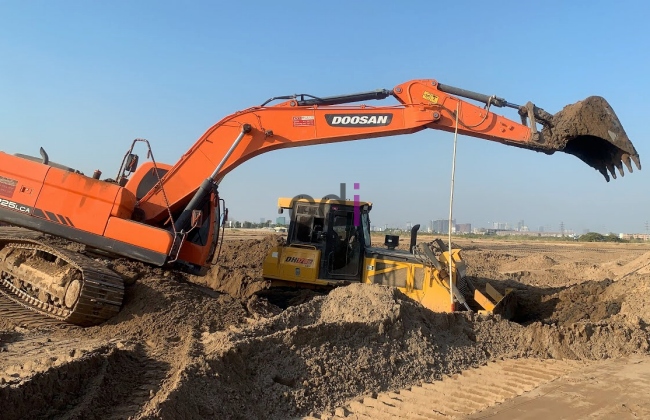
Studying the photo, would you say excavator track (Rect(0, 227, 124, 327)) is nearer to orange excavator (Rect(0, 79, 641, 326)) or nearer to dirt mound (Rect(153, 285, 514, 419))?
orange excavator (Rect(0, 79, 641, 326))

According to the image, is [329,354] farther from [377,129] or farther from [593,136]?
[593,136]

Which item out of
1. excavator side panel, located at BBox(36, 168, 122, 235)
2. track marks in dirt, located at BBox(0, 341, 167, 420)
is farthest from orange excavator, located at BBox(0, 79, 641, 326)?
track marks in dirt, located at BBox(0, 341, 167, 420)

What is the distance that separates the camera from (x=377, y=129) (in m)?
8.32

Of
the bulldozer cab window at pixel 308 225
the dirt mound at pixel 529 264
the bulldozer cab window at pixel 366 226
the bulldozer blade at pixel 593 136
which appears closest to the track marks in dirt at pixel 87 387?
the bulldozer cab window at pixel 308 225

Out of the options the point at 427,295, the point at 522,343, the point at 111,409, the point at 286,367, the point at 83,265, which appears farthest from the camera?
the point at 427,295

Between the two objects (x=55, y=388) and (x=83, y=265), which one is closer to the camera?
(x=55, y=388)

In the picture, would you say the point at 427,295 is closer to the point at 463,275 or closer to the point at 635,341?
the point at 463,275

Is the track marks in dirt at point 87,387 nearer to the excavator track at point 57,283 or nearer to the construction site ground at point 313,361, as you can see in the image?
the construction site ground at point 313,361

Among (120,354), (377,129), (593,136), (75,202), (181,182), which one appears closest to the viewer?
(120,354)

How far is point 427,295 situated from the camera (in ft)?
29.3

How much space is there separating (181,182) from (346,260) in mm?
3311

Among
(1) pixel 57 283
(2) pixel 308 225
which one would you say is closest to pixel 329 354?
(1) pixel 57 283

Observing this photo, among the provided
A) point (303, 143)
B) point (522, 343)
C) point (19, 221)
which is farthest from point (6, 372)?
point (522, 343)

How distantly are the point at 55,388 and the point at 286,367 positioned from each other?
1897mm
